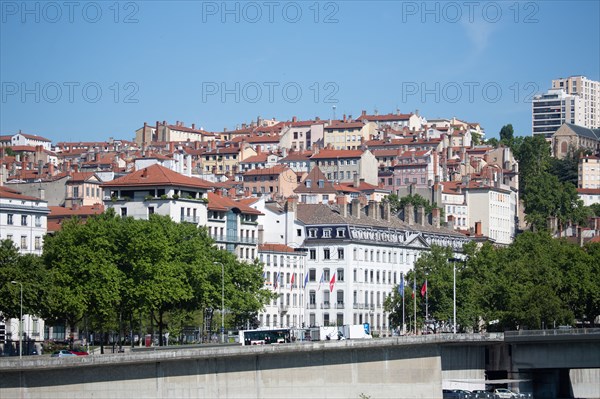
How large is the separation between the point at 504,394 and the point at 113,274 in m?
27.6

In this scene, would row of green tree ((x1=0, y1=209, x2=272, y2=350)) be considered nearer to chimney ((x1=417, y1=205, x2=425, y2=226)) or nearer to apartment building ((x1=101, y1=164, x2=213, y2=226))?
apartment building ((x1=101, y1=164, x2=213, y2=226))

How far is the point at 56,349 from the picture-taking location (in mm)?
114812

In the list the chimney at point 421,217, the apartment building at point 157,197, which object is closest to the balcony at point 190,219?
the apartment building at point 157,197

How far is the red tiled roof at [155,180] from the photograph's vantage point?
13638 cm

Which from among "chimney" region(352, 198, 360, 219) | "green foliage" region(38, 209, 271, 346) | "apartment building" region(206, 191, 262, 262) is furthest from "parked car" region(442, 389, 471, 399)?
"chimney" region(352, 198, 360, 219)

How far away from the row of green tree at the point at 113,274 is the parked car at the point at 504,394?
2315cm

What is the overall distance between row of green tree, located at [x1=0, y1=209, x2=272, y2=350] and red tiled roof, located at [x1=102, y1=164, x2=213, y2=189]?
1378cm

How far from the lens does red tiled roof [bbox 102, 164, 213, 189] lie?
136375 mm

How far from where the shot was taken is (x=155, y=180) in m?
137

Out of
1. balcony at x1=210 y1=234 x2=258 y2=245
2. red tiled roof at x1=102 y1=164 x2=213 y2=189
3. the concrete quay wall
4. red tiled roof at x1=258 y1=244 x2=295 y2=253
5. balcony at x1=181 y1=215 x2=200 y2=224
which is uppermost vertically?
red tiled roof at x1=102 y1=164 x2=213 y2=189

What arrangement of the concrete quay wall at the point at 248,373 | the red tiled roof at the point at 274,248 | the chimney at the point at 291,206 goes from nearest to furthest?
1. the concrete quay wall at the point at 248,373
2. the red tiled roof at the point at 274,248
3. the chimney at the point at 291,206

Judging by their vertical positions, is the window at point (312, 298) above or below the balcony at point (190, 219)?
below

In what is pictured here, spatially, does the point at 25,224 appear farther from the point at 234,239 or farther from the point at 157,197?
the point at 234,239

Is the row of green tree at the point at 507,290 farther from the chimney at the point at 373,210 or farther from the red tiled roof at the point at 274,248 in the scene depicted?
the chimney at the point at 373,210
